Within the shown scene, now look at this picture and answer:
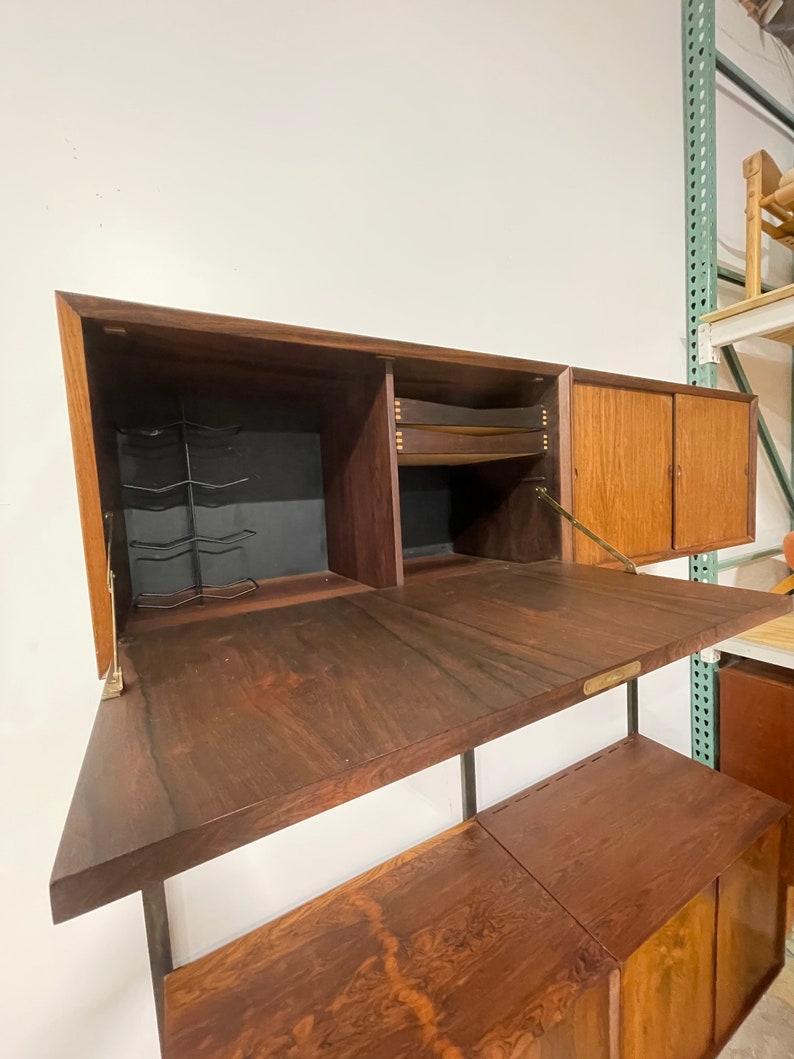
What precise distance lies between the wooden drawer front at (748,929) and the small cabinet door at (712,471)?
1.91 ft

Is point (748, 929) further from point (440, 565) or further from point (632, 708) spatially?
point (440, 565)

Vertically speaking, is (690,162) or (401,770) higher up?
(690,162)

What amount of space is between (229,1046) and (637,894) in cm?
60

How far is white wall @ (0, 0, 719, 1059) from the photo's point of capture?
560 mm

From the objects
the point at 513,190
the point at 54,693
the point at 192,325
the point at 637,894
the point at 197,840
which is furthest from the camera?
the point at 513,190

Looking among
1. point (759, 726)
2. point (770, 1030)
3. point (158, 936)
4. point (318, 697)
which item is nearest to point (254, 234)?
point (318, 697)

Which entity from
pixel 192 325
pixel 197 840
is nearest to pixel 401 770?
pixel 197 840

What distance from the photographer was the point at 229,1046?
51 centimetres

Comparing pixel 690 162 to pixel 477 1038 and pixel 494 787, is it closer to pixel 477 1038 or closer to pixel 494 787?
pixel 494 787

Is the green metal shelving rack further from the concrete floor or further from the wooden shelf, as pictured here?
the concrete floor

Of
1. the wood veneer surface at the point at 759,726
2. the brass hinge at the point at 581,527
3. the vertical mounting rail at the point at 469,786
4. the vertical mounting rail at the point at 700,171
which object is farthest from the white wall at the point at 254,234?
the wood veneer surface at the point at 759,726

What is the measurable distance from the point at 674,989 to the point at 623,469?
826 mm

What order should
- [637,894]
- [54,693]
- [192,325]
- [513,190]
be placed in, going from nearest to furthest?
[192,325], [54,693], [637,894], [513,190]

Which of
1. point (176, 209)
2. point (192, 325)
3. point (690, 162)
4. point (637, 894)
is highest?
point (690, 162)
